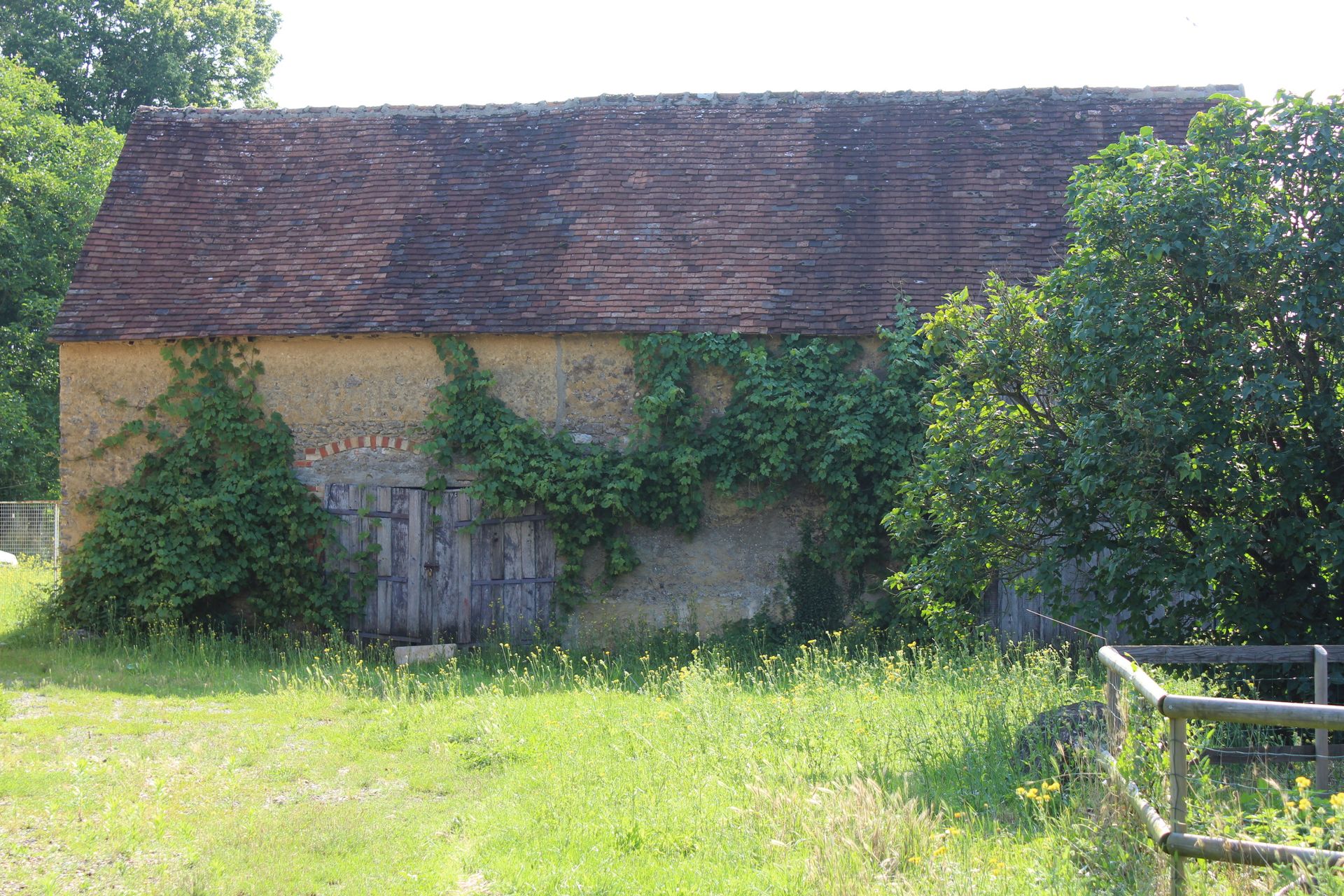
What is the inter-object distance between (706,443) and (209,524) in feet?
18.3

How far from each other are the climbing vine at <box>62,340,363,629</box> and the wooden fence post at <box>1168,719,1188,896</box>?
32.0 ft

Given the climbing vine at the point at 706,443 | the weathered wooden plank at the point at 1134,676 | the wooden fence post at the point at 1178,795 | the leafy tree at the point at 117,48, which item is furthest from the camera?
the leafy tree at the point at 117,48

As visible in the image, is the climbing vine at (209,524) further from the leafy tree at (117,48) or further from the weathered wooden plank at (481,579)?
the leafy tree at (117,48)

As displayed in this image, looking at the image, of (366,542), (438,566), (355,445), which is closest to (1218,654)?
(438,566)

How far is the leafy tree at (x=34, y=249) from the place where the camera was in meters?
22.1

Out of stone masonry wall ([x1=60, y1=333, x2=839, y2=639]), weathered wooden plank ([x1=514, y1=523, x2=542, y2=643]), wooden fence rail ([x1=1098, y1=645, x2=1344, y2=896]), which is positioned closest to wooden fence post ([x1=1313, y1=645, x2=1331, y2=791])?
wooden fence rail ([x1=1098, y1=645, x2=1344, y2=896])

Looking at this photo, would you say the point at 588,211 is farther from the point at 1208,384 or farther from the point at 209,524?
the point at 1208,384

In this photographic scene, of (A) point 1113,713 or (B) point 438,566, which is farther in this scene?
(B) point 438,566

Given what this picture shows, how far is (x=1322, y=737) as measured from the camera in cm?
567

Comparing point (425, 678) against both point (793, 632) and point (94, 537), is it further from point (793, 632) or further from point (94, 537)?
point (94, 537)

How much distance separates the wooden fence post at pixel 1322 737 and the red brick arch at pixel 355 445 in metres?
9.32

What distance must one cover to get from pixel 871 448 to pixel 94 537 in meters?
8.74

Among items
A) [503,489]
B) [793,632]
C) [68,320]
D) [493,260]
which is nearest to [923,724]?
[793,632]

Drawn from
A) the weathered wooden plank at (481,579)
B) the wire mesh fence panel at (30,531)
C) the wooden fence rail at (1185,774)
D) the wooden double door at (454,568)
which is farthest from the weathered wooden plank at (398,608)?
the wire mesh fence panel at (30,531)
